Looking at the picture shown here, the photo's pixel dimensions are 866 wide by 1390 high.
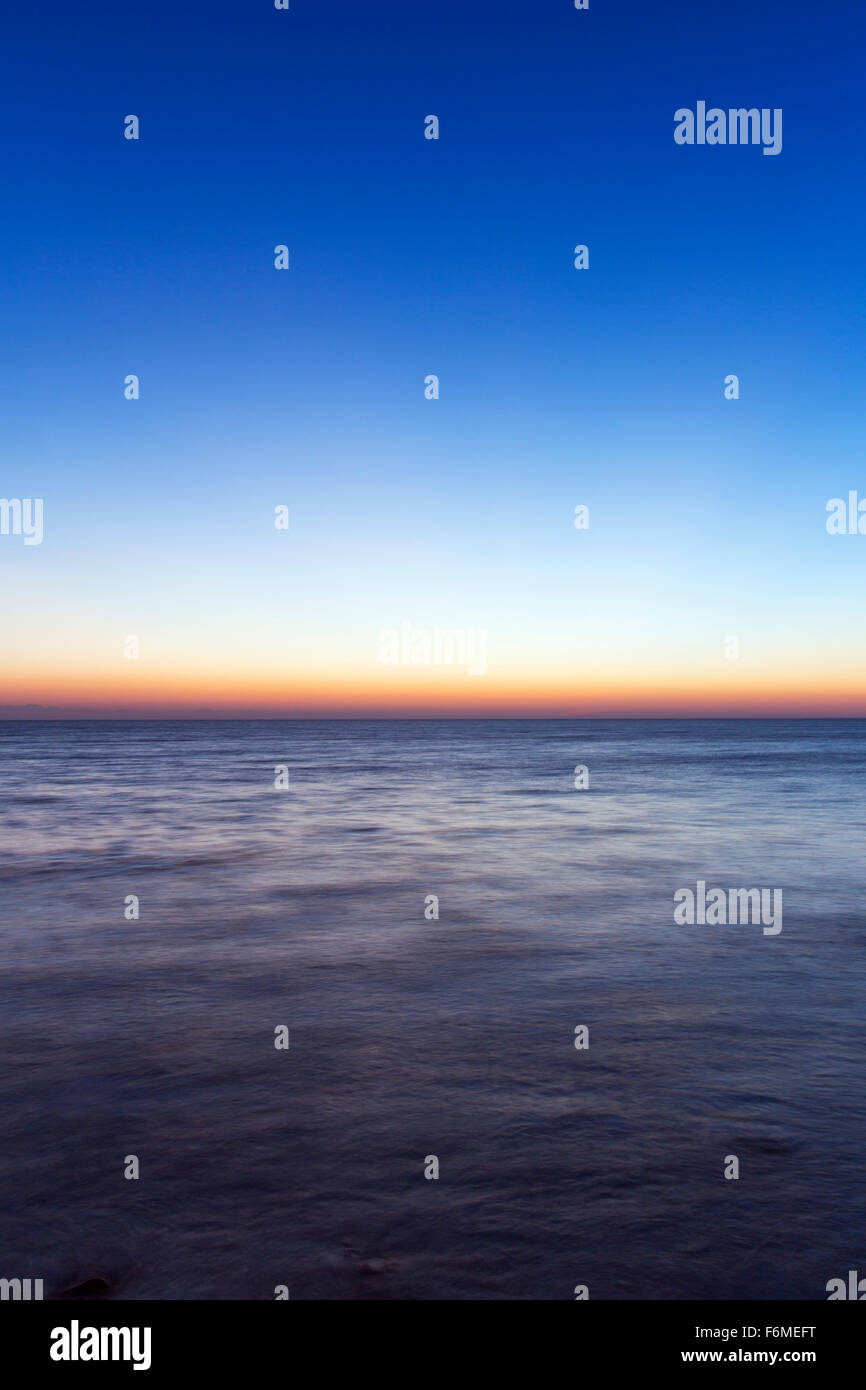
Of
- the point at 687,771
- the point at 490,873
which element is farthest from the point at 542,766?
the point at 490,873

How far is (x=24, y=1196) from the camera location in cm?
451

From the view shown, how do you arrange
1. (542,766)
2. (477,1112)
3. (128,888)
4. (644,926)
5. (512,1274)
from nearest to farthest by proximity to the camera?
(512,1274), (477,1112), (644,926), (128,888), (542,766)

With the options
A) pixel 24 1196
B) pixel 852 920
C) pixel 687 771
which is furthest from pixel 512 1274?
pixel 687 771

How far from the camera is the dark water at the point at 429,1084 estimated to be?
4070 millimetres

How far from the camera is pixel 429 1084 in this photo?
5898 mm

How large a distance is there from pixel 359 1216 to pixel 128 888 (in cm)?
1005

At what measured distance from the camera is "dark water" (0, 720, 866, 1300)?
4.07 m

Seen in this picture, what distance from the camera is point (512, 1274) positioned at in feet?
12.8
